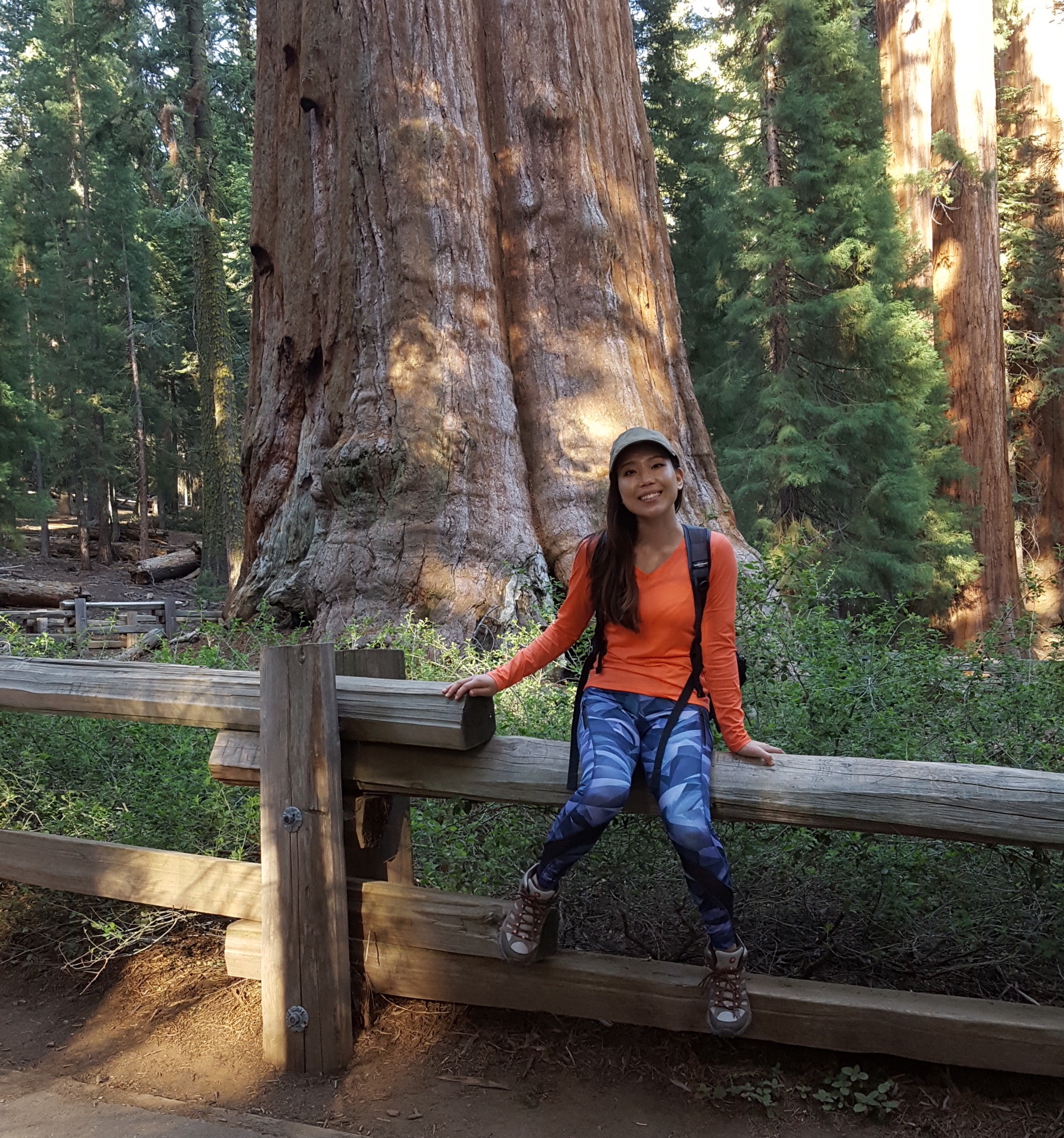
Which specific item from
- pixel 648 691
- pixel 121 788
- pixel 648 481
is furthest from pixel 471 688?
pixel 121 788

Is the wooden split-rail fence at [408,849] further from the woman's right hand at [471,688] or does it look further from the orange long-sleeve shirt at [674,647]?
the orange long-sleeve shirt at [674,647]

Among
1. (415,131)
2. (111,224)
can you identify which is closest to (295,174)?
(415,131)

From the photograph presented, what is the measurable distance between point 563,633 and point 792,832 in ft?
4.25

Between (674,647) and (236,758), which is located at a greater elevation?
(674,647)

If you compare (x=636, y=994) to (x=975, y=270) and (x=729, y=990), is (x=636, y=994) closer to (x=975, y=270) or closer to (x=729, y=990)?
(x=729, y=990)

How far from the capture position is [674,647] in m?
3.17

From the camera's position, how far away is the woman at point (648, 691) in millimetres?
2871

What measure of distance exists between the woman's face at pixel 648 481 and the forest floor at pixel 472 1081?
5.91 feet

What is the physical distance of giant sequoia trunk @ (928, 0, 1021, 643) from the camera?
15.7 meters

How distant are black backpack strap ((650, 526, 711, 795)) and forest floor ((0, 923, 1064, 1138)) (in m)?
1.17

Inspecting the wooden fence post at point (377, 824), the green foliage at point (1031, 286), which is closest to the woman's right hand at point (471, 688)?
the wooden fence post at point (377, 824)

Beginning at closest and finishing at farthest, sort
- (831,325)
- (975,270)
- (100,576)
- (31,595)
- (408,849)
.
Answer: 1. (408,849)
2. (831,325)
3. (975,270)
4. (31,595)
5. (100,576)

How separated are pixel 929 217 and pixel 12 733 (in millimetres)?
Answer: 15405

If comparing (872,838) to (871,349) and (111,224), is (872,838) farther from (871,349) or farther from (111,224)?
(111,224)
